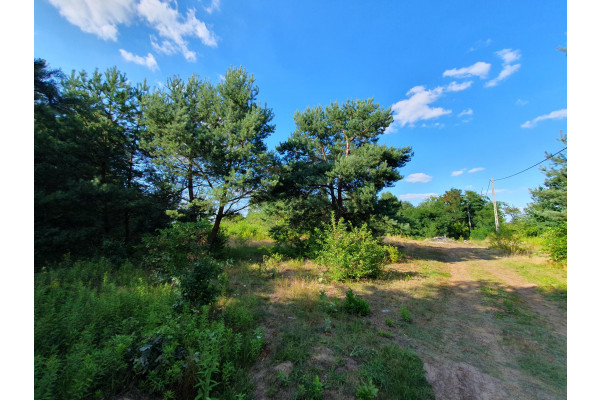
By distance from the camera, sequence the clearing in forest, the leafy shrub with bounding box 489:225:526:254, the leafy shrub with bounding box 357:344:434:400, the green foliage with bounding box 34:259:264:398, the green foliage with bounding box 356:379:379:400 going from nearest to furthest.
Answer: the green foliage with bounding box 34:259:264:398
the green foliage with bounding box 356:379:379:400
the leafy shrub with bounding box 357:344:434:400
the clearing in forest
the leafy shrub with bounding box 489:225:526:254

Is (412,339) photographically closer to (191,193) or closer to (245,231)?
(191,193)

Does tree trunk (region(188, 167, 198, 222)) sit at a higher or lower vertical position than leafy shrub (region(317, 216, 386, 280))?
higher

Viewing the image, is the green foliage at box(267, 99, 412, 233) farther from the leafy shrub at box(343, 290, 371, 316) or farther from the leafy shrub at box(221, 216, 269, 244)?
the leafy shrub at box(343, 290, 371, 316)

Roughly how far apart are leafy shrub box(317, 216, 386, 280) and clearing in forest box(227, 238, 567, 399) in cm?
43

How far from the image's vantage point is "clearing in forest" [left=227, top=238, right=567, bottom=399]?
234 centimetres

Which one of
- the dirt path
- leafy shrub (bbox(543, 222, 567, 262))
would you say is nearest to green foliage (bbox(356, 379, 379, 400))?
the dirt path

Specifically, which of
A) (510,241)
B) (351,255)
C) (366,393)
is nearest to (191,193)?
(351,255)

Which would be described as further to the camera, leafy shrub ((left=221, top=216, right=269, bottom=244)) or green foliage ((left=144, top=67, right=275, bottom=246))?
leafy shrub ((left=221, top=216, right=269, bottom=244))

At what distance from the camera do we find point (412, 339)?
345cm

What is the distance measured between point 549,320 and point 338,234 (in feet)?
17.1

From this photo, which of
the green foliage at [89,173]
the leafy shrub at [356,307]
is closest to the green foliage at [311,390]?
the leafy shrub at [356,307]

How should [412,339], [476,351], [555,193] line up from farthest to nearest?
[555,193] → [412,339] → [476,351]

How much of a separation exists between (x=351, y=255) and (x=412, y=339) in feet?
11.7

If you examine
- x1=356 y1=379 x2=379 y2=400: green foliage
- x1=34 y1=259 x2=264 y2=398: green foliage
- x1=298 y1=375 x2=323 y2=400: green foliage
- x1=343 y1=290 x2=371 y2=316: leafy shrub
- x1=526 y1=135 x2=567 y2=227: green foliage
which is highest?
x1=526 y1=135 x2=567 y2=227: green foliage
